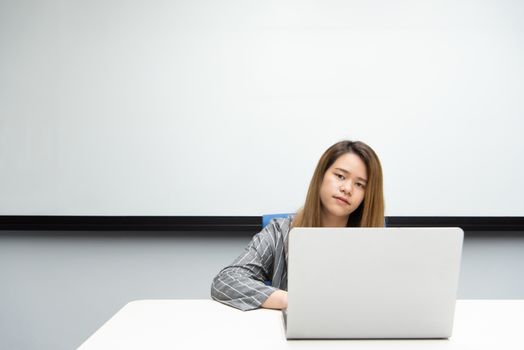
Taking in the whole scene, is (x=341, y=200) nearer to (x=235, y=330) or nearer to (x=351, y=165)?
(x=351, y=165)

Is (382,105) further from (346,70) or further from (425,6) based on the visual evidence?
(425,6)

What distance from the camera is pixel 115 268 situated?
2.13 metres

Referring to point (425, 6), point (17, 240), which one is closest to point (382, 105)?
point (425, 6)

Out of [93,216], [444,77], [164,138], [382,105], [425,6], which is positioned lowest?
[93,216]

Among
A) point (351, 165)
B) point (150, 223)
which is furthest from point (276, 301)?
point (150, 223)

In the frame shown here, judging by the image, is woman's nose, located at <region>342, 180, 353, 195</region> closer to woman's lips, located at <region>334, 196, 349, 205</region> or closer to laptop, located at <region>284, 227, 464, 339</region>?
woman's lips, located at <region>334, 196, 349, 205</region>

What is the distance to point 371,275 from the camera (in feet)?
2.70

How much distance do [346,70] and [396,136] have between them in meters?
0.40

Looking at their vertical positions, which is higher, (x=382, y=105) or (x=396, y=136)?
(x=382, y=105)

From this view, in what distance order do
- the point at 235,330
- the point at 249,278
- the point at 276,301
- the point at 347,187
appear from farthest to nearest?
the point at 347,187, the point at 249,278, the point at 276,301, the point at 235,330

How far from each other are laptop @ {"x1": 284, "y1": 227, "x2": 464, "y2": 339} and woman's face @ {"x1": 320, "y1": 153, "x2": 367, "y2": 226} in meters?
0.53

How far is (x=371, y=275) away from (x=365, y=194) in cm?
59

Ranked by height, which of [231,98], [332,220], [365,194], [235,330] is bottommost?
[235,330]

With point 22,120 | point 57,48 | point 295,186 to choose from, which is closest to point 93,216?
point 22,120
